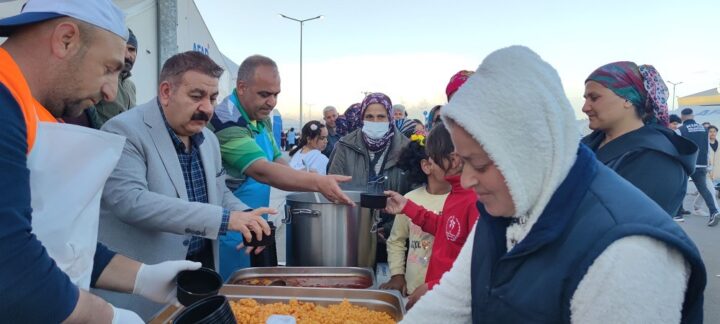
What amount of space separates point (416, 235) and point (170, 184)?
1.21m

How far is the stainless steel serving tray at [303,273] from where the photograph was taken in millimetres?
2066

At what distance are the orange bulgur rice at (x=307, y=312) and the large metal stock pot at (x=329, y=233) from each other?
335mm

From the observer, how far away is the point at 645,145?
6.73 feet

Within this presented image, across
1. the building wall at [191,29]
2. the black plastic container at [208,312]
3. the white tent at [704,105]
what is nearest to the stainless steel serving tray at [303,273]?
the black plastic container at [208,312]

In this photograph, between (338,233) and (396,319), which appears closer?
(396,319)

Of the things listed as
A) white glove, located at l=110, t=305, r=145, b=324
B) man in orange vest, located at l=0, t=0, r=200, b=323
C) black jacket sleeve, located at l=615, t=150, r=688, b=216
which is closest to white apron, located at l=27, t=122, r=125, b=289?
man in orange vest, located at l=0, t=0, r=200, b=323

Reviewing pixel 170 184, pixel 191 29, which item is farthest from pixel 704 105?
pixel 170 184

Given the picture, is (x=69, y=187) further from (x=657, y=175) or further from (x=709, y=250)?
(x=709, y=250)

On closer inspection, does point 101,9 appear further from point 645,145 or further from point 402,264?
point 645,145

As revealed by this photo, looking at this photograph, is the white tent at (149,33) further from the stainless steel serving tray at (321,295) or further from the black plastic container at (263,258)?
the stainless steel serving tray at (321,295)

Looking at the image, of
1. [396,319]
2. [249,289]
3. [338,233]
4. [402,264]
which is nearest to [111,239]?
[249,289]

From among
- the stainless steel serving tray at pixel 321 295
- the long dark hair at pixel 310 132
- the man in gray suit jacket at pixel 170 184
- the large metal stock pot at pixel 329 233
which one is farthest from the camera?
the long dark hair at pixel 310 132

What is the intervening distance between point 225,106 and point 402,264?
1.32 meters

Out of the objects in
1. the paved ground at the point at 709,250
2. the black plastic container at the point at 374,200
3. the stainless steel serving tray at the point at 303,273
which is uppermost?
the black plastic container at the point at 374,200
